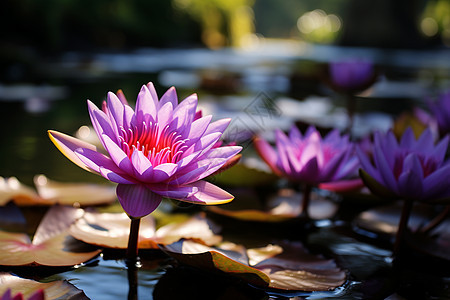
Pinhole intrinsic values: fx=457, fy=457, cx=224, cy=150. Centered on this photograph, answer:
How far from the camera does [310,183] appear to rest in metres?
1.00

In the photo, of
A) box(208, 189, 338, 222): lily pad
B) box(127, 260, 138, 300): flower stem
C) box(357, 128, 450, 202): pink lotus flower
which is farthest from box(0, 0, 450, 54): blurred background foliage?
box(357, 128, 450, 202): pink lotus flower

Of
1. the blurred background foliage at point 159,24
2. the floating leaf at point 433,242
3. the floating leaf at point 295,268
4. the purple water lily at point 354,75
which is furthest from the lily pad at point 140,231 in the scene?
the blurred background foliage at point 159,24

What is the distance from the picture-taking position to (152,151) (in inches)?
29.3

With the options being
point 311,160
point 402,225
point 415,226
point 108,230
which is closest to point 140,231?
point 108,230

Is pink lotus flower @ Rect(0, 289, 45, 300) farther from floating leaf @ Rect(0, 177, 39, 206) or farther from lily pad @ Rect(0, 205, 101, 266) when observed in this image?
floating leaf @ Rect(0, 177, 39, 206)

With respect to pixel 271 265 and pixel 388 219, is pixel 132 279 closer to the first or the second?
pixel 271 265

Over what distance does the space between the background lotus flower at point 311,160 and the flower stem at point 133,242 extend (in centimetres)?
38

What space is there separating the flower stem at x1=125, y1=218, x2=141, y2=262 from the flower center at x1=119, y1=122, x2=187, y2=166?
12 cm

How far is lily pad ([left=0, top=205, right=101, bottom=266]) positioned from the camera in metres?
0.77

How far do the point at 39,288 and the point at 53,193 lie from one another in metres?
0.55

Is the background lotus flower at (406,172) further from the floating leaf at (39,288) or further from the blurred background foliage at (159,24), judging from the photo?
the blurred background foliage at (159,24)

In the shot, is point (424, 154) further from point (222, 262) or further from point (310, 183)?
point (222, 262)

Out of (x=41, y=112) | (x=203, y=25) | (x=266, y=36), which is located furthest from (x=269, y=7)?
(x=41, y=112)

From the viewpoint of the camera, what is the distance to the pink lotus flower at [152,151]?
68 centimetres
